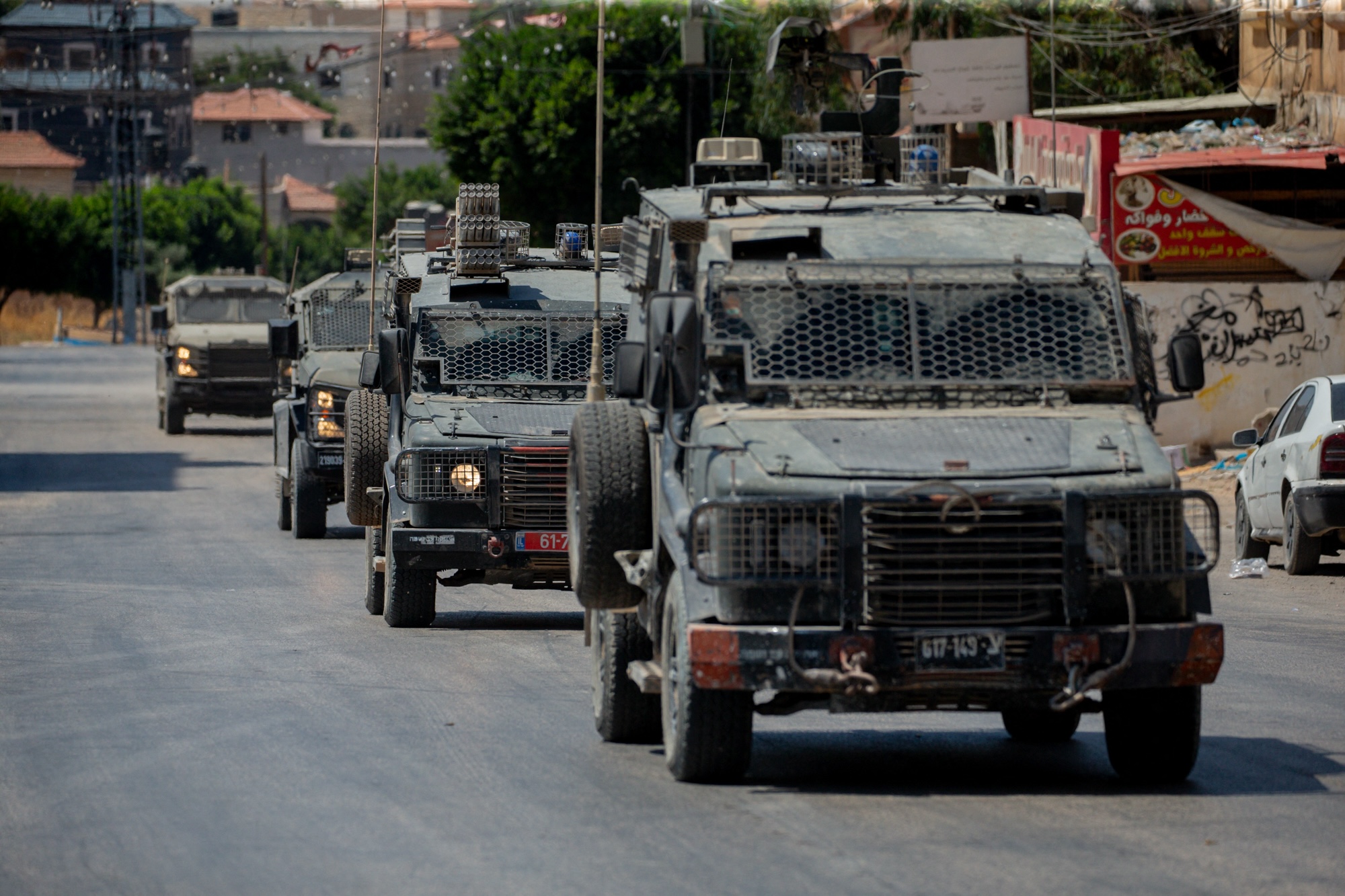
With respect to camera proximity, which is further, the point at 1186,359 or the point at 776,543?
the point at 1186,359

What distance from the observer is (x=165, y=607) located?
50.1ft

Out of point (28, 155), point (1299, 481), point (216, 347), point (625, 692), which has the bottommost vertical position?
point (625, 692)

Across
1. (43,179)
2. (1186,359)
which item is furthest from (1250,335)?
(43,179)

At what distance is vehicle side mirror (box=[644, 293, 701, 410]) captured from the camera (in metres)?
8.72

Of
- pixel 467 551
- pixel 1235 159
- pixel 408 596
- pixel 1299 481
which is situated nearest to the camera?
pixel 467 551

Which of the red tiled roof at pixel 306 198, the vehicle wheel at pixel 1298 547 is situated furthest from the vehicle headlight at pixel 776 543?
the red tiled roof at pixel 306 198

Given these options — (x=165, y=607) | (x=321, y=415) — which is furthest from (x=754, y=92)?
(x=165, y=607)

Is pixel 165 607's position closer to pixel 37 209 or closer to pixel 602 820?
pixel 602 820

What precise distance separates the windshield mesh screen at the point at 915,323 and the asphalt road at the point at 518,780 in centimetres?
Answer: 163

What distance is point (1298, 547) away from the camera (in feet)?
56.1

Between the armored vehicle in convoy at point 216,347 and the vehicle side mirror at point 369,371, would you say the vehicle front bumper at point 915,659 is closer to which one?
the vehicle side mirror at point 369,371

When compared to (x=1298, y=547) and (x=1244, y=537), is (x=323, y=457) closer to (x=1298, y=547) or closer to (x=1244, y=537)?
(x=1244, y=537)

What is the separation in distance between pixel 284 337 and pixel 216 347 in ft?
46.9

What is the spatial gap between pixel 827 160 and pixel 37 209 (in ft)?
305
